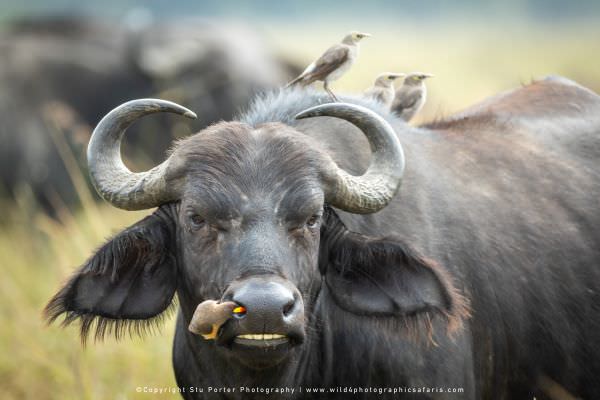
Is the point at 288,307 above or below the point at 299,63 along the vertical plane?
above

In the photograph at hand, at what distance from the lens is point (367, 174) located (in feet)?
15.1

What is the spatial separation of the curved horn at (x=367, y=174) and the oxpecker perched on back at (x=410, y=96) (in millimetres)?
1995

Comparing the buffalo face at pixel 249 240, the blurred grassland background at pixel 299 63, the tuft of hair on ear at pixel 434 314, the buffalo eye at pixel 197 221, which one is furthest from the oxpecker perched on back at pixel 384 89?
the buffalo eye at pixel 197 221

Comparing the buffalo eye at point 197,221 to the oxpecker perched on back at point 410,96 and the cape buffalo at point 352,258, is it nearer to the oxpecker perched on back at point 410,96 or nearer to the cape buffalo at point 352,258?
the cape buffalo at point 352,258

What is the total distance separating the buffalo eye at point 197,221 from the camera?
441 centimetres

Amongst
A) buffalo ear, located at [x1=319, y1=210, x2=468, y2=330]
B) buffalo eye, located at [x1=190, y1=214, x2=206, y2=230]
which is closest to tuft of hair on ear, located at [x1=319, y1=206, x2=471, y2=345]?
buffalo ear, located at [x1=319, y1=210, x2=468, y2=330]

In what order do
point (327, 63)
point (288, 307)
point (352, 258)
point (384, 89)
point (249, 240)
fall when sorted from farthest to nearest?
point (384, 89) → point (327, 63) → point (352, 258) → point (249, 240) → point (288, 307)

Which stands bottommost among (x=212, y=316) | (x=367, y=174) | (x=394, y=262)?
(x=394, y=262)

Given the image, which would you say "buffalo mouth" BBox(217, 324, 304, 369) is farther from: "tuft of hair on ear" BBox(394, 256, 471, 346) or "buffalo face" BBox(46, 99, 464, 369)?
"tuft of hair on ear" BBox(394, 256, 471, 346)

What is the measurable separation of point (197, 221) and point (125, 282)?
2.11ft

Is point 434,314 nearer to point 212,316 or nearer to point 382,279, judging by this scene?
point 382,279

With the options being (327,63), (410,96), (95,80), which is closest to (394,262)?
(327,63)

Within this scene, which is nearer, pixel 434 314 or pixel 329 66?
pixel 434 314

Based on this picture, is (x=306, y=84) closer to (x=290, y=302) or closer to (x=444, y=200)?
(x=444, y=200)
